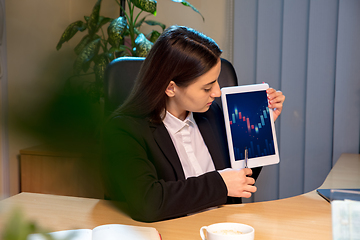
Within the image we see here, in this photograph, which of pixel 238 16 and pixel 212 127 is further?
pixel 238 16

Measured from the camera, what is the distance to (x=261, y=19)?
1.94 m

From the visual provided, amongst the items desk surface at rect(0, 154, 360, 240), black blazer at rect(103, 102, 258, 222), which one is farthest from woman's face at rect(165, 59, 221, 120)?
desk surface at rect(0, 154, 360, 240)

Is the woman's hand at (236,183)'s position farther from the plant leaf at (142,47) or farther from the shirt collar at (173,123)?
the plant leaf at (142,47)

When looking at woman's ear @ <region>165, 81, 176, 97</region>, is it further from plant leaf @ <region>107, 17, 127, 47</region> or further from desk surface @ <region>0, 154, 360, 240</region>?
desk surface @ <region>0, 154, 360, 240</region>

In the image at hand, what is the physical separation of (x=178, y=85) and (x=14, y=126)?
1.01 m


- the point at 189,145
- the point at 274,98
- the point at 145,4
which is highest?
the point at 145,4

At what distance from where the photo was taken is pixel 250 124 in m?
1.11

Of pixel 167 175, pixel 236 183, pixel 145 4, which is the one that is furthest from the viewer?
pixel 145 4

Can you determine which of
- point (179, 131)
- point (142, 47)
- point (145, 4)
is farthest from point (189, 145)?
point (145, 4)

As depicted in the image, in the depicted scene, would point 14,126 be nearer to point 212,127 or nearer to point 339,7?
point 212,127

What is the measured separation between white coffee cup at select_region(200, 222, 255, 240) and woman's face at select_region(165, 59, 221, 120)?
0.53m

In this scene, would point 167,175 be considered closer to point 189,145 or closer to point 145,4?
point 189,145

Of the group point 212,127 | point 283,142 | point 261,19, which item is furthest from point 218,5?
point 212,127

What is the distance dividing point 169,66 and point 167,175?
1.16ft
